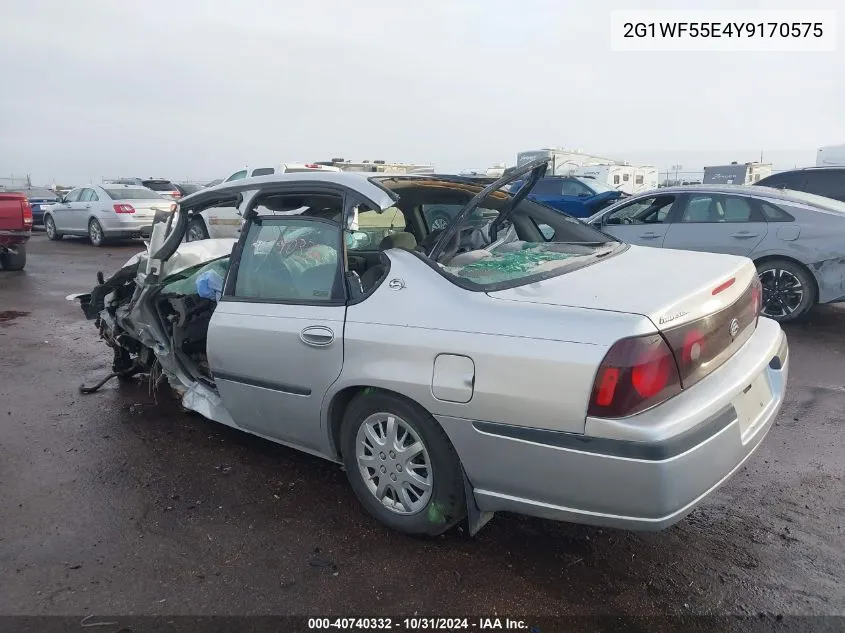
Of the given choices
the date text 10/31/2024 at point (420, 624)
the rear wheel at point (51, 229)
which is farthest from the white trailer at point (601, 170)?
the date text 10/31/2024 at point (420, 624)

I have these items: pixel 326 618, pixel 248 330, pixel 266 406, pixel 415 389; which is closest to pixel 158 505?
pixel 266 406

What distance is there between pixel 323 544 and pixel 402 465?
0.55 meters

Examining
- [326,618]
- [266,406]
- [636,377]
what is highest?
[636,377]

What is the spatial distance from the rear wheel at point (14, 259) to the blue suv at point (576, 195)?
10.2 metres

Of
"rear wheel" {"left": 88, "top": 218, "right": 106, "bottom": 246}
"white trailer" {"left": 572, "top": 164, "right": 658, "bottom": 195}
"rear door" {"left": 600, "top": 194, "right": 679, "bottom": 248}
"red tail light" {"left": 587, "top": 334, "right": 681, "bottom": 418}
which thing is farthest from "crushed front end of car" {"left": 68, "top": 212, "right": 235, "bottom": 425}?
"white trailer" {"left": 572, "top": 164, "right": 658, "bottom": 195}

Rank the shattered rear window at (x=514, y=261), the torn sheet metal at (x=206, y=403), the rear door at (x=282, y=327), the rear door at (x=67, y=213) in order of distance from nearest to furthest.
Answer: the shattered rear window at (x=514, y=261) → the rear door at (x=282, y=327) → the torn sheet metal at (x=206, y=403) → the rear door at (x=67, y=213)

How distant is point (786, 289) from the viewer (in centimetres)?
655

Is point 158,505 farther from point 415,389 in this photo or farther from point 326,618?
point 415,389

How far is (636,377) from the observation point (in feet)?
7.20

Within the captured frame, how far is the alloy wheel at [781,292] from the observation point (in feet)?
21.3

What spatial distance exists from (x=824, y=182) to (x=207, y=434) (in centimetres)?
1039

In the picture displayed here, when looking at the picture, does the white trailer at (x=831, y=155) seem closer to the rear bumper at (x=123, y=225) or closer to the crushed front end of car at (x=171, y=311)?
the rear bumper at (x=123, y=225)

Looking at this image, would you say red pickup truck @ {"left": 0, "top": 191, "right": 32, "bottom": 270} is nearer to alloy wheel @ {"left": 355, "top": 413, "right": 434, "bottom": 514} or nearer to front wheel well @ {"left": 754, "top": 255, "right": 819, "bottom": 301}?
alloy wheel @ {"left": 355, "top": 413, "right": 434, "bottom": 514}

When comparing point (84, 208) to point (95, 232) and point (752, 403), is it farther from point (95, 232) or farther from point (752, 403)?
point (752, 403)
